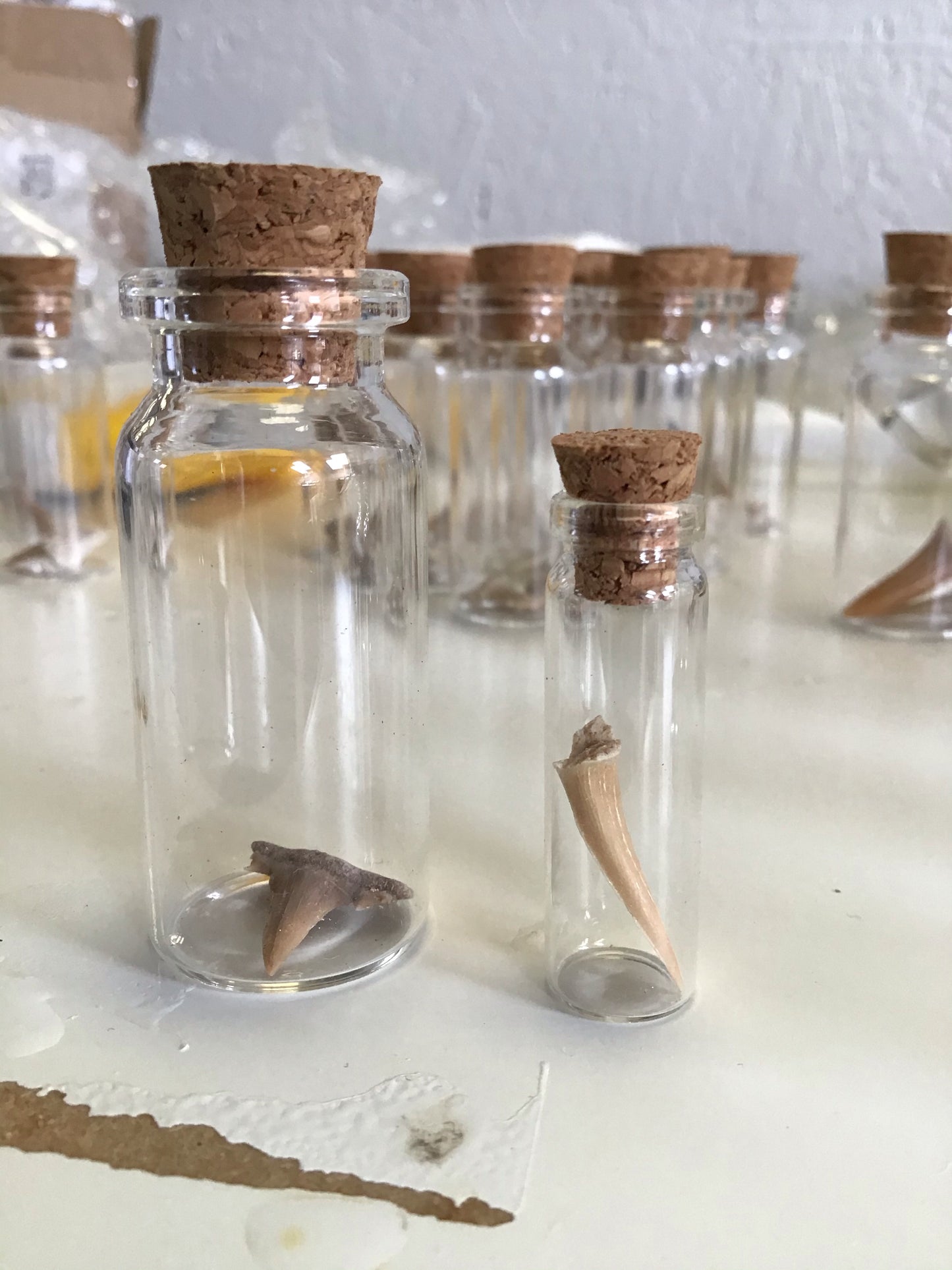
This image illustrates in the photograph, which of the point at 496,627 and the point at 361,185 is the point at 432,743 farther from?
the point at 361,185

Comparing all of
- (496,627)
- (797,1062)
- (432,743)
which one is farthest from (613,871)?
(496,627)

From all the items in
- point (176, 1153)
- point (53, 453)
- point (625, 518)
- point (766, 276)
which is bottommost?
point (176, 1153)

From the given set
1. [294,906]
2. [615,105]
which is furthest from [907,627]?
[615,105]

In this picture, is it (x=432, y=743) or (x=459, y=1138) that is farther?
(x=432, y=743)

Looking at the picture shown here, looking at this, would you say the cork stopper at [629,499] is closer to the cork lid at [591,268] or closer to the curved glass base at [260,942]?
the curved glass base at [260,942]

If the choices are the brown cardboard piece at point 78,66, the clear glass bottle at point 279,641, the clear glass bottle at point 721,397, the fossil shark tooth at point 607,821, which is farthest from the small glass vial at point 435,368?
the brown cardboard piece at point 78,66

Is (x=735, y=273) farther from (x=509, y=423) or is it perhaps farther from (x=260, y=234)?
(x=260, y=234)
